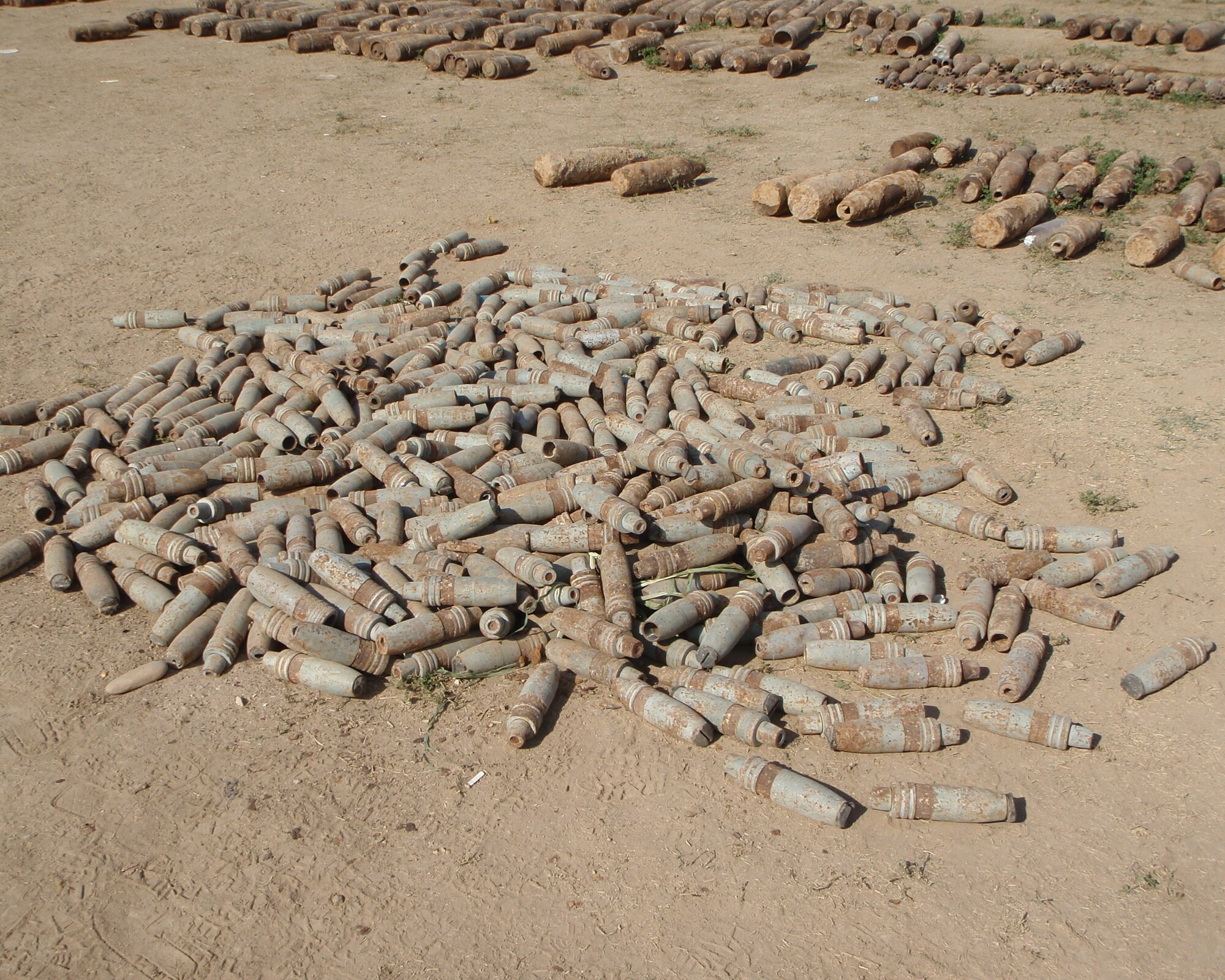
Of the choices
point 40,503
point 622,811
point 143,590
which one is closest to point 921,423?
point 622,811

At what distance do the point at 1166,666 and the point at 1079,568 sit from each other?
1.18 metres

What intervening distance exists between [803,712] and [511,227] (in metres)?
11.1

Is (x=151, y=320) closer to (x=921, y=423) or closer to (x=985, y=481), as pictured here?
(x=921, y=423)

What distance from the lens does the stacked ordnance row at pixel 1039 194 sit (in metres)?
14.0

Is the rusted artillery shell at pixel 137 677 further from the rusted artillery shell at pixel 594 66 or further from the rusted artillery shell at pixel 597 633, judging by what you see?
the rusted artillery shell at pixel 594 66

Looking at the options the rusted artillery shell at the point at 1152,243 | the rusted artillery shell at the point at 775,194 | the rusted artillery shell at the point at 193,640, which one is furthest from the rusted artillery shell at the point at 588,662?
the rusted artillery shell at the point at 1152,243

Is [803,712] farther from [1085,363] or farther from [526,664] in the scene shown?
[1085,363]

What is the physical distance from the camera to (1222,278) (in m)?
12.9

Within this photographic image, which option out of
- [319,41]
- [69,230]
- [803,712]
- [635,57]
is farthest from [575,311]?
[319,41]

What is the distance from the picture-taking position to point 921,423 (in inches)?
396

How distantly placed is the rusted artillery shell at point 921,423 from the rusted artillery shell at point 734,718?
462cm

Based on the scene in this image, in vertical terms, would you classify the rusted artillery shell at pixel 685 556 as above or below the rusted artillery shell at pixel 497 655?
above

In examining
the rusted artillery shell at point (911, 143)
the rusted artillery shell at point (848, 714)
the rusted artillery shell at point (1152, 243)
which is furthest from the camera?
the rusted artillery shell at point (911, 143)

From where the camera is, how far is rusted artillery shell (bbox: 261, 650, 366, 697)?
22.5 ft
